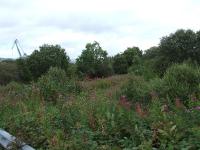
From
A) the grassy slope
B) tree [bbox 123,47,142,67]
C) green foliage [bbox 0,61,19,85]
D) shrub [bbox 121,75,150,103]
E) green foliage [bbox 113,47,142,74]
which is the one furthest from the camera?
tree [bbox 123,47,142,67]

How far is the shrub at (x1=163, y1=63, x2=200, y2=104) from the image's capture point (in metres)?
13.6

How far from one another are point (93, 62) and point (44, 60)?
6.39 m

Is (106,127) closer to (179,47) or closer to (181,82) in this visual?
(181,82)

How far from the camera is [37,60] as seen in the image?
208 feet

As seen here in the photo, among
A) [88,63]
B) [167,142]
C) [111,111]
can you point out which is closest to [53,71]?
[111,111]

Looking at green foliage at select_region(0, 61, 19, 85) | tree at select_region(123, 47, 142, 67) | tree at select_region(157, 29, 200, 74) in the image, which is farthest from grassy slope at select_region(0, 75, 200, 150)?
tree at select_region(123, 47, 142, 67)

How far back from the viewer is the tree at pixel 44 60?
62.7 metres

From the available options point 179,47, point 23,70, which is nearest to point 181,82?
point 179,47

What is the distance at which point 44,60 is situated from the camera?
6256 centimetres

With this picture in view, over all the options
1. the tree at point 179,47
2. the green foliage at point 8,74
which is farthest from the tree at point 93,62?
the tree at point 179,47

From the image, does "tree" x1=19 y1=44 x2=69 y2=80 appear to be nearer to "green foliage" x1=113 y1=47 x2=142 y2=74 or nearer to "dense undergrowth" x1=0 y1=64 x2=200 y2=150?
"green foliage" x1=113 y1=47 x2=142 y2=74

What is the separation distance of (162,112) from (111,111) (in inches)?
58.3

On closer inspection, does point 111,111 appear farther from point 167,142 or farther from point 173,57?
point 173,57

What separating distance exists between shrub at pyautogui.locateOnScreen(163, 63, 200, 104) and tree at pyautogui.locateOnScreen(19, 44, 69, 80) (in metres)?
46.8
